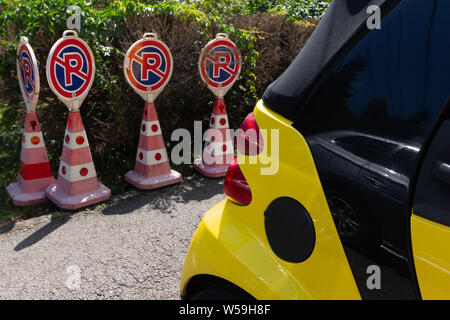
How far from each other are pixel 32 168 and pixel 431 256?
12.3 ft

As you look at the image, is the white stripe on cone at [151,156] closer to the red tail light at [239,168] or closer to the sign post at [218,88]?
the sign post at [218,88]

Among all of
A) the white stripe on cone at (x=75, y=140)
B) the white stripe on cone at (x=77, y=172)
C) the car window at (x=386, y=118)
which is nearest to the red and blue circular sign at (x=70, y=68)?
the white stripe on cone at (x=75, y=140)

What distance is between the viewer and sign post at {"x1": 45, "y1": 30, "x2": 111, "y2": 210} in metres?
3.68

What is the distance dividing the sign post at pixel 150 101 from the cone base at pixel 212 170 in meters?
0.40

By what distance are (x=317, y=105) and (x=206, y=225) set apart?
72 centimetres

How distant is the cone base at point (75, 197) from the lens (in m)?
3.79

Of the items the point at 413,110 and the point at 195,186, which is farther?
the point at 195,186

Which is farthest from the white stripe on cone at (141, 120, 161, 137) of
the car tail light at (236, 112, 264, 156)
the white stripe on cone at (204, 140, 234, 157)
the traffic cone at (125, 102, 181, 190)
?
the car tail light at (236, 112, 264, 156)

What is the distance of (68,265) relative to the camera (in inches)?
119

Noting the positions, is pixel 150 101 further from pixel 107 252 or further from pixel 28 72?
pixel 107 252

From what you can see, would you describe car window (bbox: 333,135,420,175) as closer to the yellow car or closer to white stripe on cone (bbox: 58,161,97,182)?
the yellow car
